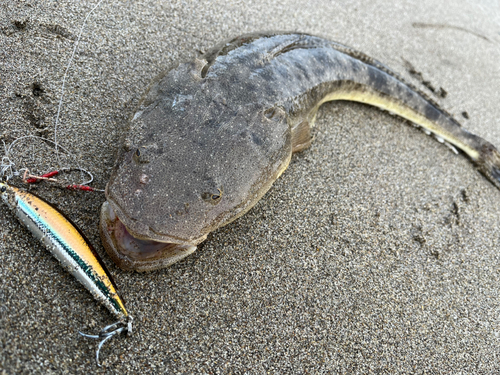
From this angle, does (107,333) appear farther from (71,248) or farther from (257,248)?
(257,248)

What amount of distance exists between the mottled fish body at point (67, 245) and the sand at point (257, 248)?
95 mm

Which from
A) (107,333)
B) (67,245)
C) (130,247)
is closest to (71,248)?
(67,245)

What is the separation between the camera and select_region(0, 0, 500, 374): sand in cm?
200

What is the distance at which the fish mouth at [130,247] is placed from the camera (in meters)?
2.08

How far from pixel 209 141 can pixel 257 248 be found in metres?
0.85

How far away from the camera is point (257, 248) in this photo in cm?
249

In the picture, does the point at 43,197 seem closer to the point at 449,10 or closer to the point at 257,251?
the point at 257,251

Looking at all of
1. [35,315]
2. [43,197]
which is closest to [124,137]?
[43,197]

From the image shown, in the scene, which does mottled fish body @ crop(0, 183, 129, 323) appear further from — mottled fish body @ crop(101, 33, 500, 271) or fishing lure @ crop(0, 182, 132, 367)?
mottled fish body @ crop(101, 33, 500, 271)

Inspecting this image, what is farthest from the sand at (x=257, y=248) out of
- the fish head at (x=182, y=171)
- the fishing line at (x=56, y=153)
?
the fish head at (x=182, y=171)

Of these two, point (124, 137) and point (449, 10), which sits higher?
point (449, 10)

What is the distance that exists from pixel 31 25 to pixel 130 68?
0.83m

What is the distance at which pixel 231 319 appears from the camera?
220 centimetres

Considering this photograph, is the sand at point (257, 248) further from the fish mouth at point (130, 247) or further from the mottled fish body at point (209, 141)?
the mottled fish body at point (209, 141)
